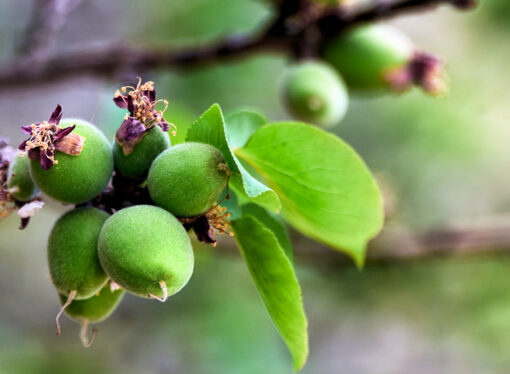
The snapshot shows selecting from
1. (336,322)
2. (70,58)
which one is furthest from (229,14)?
(336,322)

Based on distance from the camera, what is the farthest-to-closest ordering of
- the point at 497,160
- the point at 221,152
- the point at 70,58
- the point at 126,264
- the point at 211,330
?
the point at 497,160 → the point at 211,330 → the point at 70,58 → the point at 221,152 → the point at 126,264

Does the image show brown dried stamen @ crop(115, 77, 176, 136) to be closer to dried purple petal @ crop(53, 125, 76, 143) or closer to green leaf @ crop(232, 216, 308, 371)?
dried purple petal @ crop(53, 125, 76, 143)

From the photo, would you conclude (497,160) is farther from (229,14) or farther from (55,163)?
(55,163)

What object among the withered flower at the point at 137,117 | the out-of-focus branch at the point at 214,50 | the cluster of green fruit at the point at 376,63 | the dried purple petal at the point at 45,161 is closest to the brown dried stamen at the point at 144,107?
the withered flower at the point at 137,117

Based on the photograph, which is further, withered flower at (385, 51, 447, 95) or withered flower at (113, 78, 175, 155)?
withered flower at (385, 51, 447, 95)

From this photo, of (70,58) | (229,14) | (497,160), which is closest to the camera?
(70,58)

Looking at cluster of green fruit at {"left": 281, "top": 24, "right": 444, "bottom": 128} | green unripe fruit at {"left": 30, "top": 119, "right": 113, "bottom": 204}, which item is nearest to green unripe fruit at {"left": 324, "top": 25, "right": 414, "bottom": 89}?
cluster of green fruit at {"left": 281, "top": 24, "right": 444, "bottom": 128}
